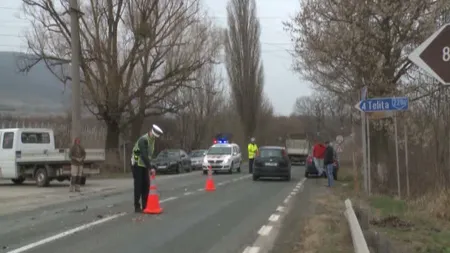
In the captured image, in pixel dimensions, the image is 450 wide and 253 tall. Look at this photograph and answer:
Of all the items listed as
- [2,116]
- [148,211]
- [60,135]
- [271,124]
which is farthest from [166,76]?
[271,124]

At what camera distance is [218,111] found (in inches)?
2402

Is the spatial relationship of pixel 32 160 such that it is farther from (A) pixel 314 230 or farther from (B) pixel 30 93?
(B) pixel 30 93

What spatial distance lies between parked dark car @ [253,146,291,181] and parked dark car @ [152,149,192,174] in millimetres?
10780

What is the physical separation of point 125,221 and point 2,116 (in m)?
30.5

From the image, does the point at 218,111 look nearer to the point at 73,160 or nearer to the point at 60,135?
the point at 60,135

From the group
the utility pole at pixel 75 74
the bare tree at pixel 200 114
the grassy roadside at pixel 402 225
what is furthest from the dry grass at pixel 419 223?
the bare tree at pixel 200 114

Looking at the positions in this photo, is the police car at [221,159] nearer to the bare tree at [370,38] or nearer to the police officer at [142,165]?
the bare tree at [370,38]

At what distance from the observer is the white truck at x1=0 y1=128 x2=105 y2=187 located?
73.4ft

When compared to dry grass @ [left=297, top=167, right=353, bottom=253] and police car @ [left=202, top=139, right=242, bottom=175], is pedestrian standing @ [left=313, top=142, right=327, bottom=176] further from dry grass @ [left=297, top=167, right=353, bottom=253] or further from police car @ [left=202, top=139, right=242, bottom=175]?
dry grass @ [left=297, top=167, right=353, bottom=253]

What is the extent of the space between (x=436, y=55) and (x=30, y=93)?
134 feet

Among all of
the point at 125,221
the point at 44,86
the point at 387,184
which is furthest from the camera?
the point at 44,86

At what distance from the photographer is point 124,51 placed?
35.6m

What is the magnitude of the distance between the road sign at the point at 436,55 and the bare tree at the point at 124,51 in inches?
1093

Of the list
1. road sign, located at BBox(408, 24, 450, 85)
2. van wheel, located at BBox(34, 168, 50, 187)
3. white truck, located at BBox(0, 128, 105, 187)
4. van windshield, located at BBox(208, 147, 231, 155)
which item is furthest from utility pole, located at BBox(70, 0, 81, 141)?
road sign, located at BBox(408, 24, 450, 85)
